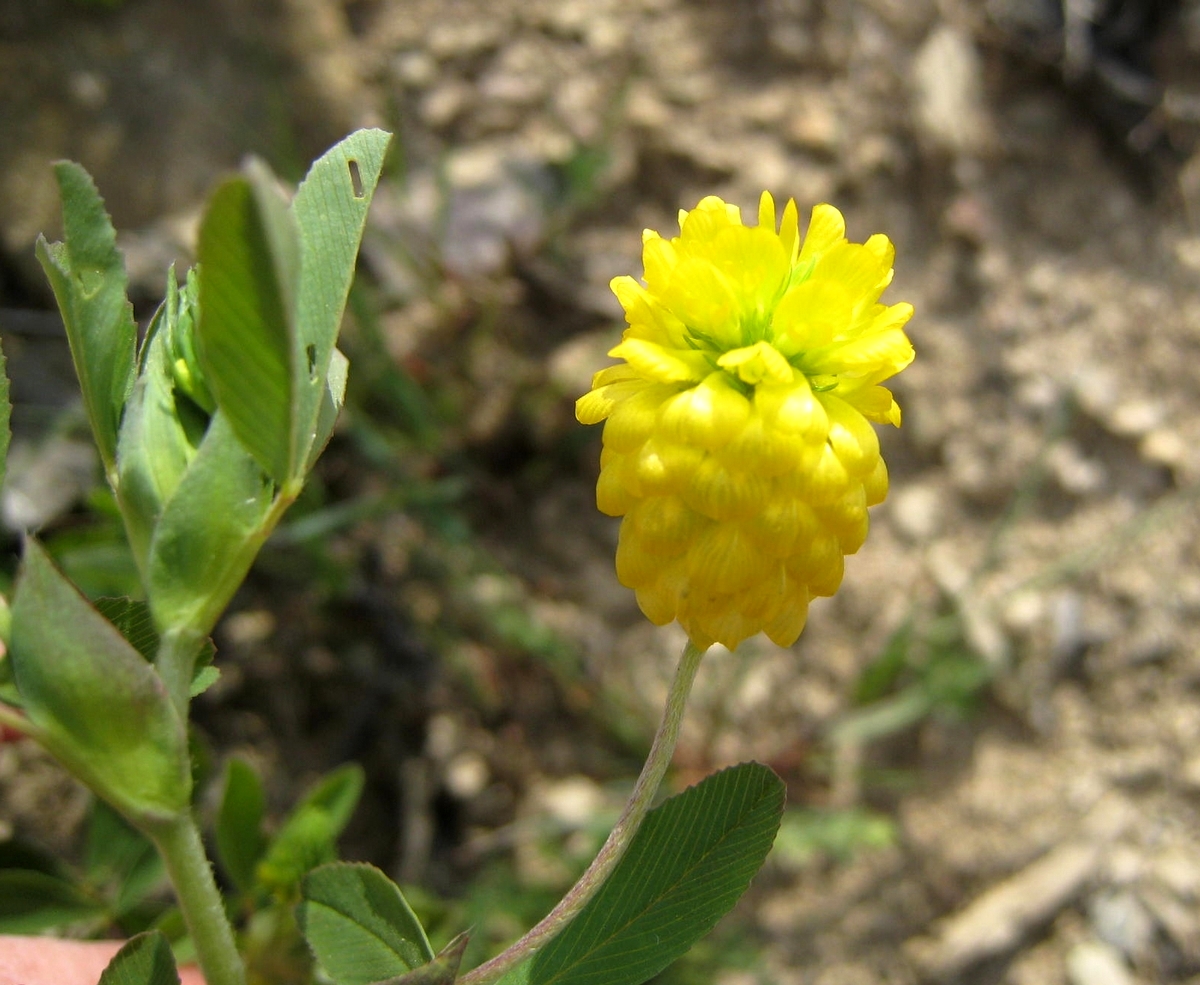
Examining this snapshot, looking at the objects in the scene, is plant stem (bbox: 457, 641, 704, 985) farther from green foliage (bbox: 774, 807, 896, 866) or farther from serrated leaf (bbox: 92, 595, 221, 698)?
green foliage (bbox: 774, 807, 896, 866)

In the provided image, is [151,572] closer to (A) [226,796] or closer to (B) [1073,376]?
(A) [226,796]

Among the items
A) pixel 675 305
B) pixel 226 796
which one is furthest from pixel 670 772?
pixel 675 305

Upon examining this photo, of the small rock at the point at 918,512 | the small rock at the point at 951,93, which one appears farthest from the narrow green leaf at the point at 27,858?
the small rock at the point at 951,93

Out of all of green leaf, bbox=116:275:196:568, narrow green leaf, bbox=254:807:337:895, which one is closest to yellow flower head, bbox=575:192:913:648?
green leaf, bbox=116:275:196:568

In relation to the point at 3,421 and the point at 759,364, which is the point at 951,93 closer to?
the point at 759,364

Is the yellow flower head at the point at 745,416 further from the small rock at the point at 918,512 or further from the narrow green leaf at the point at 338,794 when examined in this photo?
the small rock at the point at 918,512
